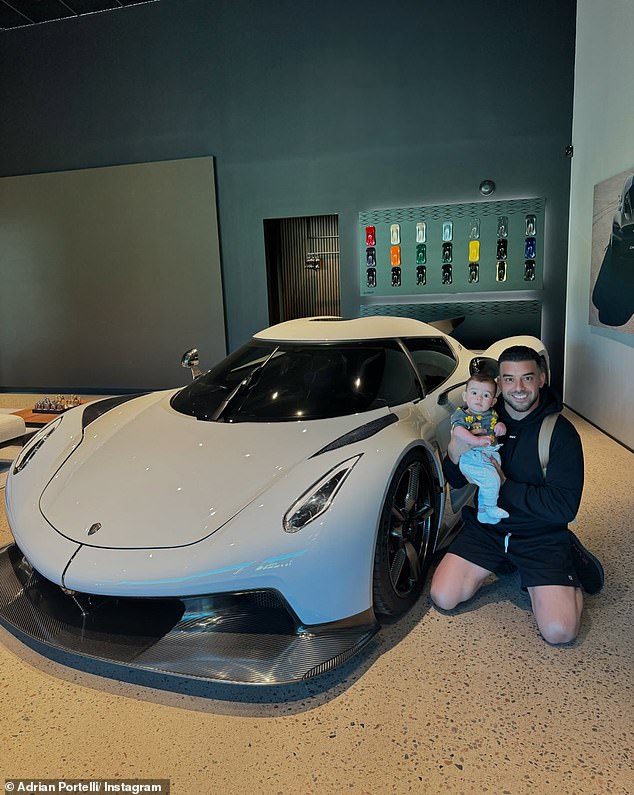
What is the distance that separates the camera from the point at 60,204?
7.02 metres

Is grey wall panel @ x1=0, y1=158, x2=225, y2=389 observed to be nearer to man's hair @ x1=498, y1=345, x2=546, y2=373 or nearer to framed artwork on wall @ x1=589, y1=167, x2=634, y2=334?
framed artwork on wall @ x1=589, y1=167, x2=634, y2=334

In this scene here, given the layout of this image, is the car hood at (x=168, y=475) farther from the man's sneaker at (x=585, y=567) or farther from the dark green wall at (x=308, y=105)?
the dark green wall at (x=308, y=105)

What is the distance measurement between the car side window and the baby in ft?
1.96

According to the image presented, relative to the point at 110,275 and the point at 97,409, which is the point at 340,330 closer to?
the point at 97,409

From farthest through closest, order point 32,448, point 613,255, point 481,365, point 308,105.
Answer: point 308,105
point 613,255
point 481,365
point 32,448

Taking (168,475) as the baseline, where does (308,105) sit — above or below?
above

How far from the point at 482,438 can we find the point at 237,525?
0.91 m

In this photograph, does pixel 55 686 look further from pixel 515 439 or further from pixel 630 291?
pixel 630 291

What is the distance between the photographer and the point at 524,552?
212 centimetres

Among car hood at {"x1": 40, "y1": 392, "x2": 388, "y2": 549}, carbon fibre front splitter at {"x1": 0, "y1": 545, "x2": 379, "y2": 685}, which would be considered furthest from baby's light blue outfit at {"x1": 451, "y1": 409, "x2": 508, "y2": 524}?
carbon fibre front splitter at {"x1": 0, "y1": 545, "x2": 379, "y2": 685}

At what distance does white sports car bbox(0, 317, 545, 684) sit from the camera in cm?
168

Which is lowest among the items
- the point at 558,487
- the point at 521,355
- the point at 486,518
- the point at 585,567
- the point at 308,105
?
the point at 585,567

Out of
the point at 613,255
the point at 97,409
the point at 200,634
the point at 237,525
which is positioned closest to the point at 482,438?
the point at 237,525

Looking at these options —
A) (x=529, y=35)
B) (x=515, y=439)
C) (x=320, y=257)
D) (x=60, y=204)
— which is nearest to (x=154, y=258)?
(x=60, y=204)
